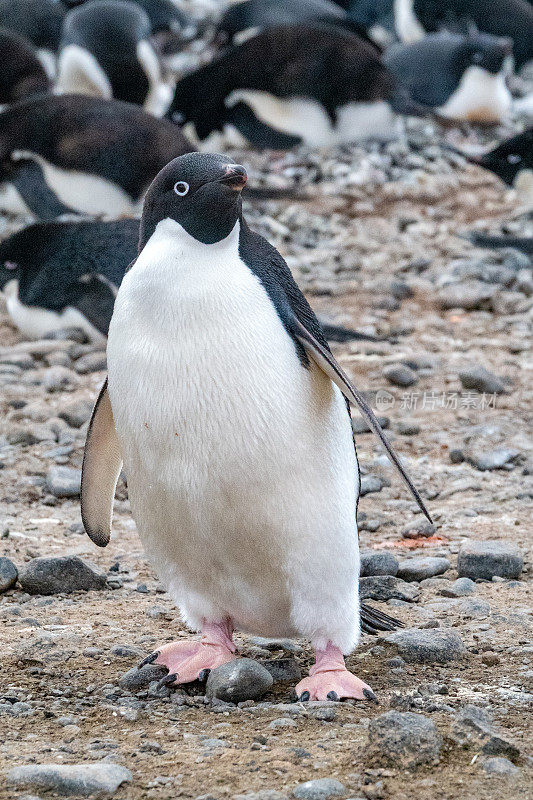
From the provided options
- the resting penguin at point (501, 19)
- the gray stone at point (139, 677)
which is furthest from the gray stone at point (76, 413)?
the resting penguin at point (501, 19)

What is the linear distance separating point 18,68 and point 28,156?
2418 millimetres

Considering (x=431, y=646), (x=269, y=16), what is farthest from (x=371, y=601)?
(x=269, y=16)

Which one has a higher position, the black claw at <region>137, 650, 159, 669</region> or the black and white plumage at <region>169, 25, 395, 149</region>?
the black claw at <region>137, 650, 159, 669</region>

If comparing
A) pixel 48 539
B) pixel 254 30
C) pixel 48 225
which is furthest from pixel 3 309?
pixel 254 30

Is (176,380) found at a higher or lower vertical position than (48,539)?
higher

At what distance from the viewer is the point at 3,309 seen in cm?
622

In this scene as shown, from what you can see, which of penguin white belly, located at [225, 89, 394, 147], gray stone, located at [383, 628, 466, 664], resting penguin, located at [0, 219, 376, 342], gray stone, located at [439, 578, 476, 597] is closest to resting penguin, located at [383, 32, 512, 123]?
penguin white belly, located at [225, 89, 394, 147]

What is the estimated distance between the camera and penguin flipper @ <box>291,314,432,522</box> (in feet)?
7.53

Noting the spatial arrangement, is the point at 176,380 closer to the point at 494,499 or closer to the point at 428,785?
the point at 428,785

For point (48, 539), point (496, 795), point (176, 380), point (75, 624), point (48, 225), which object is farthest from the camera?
point (48, 225)

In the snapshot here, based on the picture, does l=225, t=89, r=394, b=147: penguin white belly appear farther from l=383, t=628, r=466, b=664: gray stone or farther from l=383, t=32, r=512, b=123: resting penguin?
l=383, t=628, r=466, b=664: gray stone

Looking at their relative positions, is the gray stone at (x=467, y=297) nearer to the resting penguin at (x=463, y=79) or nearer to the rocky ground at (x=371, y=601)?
the rocky ground at (x=371, y=601)

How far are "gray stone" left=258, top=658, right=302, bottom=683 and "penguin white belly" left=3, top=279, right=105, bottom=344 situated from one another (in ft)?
10.2

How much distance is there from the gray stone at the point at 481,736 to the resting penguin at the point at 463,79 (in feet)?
25.6
